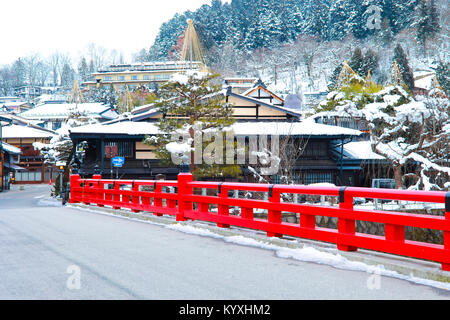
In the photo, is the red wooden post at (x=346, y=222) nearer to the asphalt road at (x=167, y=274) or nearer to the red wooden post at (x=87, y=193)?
the asphalt road at (x=167, y=274)

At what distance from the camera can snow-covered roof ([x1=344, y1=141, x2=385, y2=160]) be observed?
32.7 meters

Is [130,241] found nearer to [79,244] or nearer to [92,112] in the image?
[79,244]

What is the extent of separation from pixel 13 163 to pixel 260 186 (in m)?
63.1

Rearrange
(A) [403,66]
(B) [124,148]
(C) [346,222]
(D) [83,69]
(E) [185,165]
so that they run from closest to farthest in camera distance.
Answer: (C) [346,222], (E) [185,165], (B) [124,148], (A) [403,66], (D) [83,69]

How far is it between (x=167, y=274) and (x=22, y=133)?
68.9m

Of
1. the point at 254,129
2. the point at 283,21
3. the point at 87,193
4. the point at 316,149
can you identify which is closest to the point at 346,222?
the point at 87,193

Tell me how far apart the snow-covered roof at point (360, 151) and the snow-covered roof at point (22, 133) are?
4559cm

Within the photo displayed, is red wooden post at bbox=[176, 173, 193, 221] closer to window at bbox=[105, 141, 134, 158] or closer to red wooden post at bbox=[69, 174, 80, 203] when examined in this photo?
red wooden post at bbox=[69, 174, 80, 203]

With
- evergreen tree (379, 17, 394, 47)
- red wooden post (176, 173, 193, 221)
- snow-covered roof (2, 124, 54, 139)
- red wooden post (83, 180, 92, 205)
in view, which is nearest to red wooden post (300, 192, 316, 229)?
red wooden post (176, 173, 193, 221)

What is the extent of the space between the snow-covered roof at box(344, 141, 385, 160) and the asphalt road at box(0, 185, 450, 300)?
83.7ft

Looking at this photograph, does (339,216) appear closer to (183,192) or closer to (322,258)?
(322,258)

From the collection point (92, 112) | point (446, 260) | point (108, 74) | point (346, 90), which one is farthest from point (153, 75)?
point (446, 260)

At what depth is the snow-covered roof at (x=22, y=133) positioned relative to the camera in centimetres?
6744

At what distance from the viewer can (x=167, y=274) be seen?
5.77 meters
